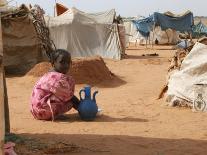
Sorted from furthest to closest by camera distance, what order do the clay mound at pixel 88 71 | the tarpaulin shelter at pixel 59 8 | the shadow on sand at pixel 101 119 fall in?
1. the tarpaulin shelter at pixel 59 8
2. the clay mound at pixel 88 71
3. the shadow on sand at pixel 101 119

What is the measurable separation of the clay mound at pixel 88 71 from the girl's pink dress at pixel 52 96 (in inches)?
168

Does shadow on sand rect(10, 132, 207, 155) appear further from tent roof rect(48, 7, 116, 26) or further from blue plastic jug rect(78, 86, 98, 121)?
tent roof rect(48, 7, 116, 26)

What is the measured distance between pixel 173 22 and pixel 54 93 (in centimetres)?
2027

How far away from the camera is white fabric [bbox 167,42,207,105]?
7711 mm

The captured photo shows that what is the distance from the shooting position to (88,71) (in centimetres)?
1144

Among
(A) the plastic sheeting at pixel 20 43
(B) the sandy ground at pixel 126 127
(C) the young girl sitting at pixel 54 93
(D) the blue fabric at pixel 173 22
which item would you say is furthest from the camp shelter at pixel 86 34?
(C) the young girl sitting at pixel 54 93

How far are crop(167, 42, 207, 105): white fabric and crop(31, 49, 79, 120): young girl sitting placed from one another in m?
2.00

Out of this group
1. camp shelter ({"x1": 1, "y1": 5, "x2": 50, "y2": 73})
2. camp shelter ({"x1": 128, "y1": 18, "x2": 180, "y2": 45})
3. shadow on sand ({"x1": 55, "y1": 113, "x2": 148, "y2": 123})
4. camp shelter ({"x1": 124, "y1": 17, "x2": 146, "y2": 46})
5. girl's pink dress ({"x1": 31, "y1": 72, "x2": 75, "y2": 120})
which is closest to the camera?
girl's pink dress ({"x1": 31, "y1": 72, "x2": 75, "y2": 120})

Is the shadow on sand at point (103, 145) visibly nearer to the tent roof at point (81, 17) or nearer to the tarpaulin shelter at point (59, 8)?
the tent roof at point (81, 17)

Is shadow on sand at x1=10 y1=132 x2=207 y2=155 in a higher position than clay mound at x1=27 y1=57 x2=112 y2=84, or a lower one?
higher

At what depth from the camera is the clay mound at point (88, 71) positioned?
441 inches

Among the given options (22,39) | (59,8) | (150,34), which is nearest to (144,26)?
(150,34)

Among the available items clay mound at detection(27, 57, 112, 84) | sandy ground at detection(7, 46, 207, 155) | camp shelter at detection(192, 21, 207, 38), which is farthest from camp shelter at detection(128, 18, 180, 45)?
sandy ground at detection(7, 46, 207, 155)

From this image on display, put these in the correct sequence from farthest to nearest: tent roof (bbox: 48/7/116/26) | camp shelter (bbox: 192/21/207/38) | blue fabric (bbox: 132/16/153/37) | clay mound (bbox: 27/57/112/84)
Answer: camp shelter (bbox: 192/21/207/38) < blue fabric (bbox: 132/16/153/37) < tent roof (bbox: 48/7/116/26) < clay mound (bbox: 27/57/112/84)
